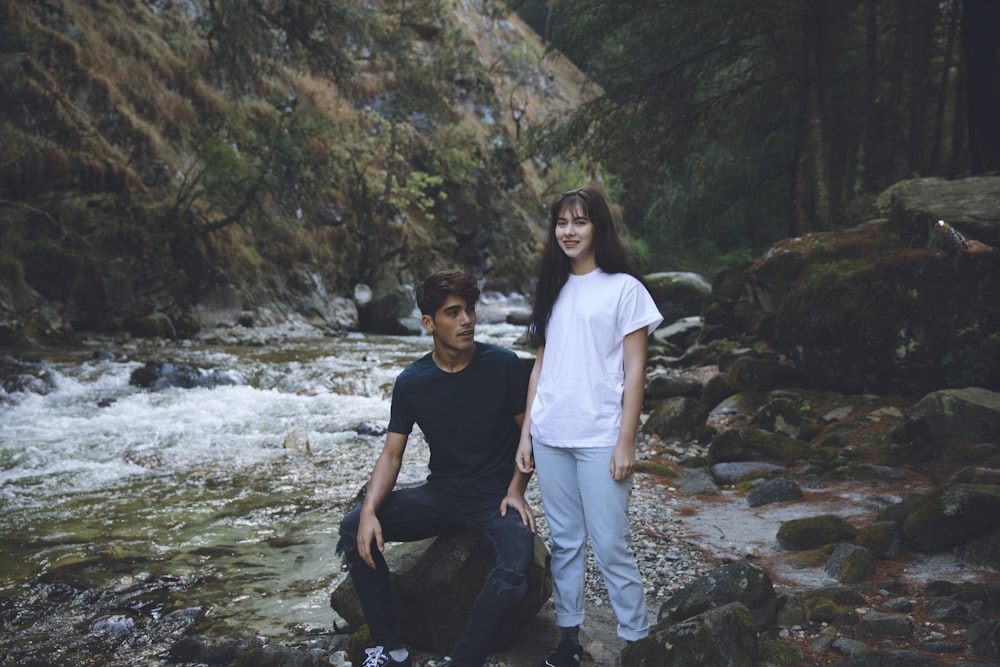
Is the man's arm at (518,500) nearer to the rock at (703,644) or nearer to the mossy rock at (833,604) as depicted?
the rock at (703,644)

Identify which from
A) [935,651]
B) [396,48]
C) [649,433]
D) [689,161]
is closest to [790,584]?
[935,651]

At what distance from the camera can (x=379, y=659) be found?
314 centimetres

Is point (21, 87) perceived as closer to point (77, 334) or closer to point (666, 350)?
point (77, 334)

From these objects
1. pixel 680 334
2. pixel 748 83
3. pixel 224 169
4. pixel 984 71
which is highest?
pixel 748 83

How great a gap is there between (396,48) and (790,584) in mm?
16103

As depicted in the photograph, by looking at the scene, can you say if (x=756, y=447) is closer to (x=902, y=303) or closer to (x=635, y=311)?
(x=902, y=303)

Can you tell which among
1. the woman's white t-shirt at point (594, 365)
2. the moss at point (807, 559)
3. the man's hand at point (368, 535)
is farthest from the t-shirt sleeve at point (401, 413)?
the moss at point (807, 559)

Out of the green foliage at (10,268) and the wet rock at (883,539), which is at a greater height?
the green foliage at (10,268)

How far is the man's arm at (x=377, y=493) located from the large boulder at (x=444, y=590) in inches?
11.9

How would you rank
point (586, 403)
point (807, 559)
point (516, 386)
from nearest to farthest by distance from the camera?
point (586, 403) → point (516, 386) → point (807, 559)

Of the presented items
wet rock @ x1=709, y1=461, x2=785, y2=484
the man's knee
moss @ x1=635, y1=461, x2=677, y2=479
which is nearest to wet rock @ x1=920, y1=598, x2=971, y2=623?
the man's knee

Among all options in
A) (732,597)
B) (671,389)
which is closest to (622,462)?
(732,597)

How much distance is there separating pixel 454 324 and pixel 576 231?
663 millimetres

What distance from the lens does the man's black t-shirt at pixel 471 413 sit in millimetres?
3289
